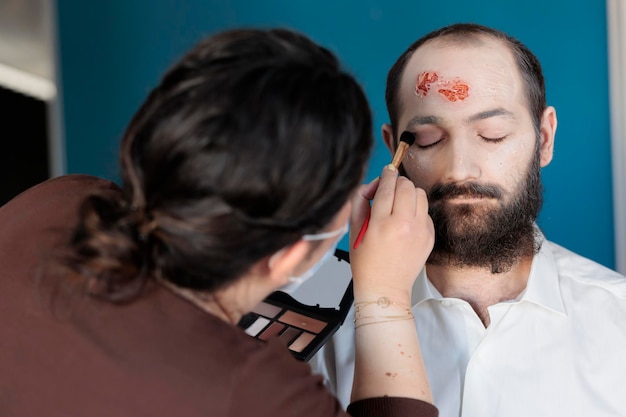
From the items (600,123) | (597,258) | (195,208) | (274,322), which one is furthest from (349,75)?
(597,258)

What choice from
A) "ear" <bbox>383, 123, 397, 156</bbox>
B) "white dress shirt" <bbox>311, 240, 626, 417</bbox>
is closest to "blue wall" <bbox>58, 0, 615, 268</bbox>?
"ear" <bbox>383, 123, 397, 156</bbox>

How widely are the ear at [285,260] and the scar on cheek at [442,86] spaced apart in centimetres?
51

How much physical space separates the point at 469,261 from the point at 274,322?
358 mm

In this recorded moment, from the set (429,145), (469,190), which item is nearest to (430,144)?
(429,145)

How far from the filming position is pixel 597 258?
5.86ft

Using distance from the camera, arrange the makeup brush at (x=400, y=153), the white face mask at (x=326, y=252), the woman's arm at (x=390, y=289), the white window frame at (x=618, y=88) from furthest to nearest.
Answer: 1. the white window frame at (x=618, y=88)
2. the makeup brush at (x=400, y=153)
3. the woman's arm at (x=390, y=289)
4. the white face mask at (x=326, y=252)

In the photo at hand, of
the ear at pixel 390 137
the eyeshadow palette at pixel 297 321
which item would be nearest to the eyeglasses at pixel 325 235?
the eyeshadow palette at pixel 297 321

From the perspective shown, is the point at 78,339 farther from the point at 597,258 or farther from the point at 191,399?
the point at 597,258

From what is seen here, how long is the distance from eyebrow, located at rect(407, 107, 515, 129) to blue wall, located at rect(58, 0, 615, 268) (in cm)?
60

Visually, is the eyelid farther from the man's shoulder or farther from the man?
the man's shoulder

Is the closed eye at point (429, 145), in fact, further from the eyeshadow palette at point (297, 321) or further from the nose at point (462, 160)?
the eyeshadow palette at point (297, 321)

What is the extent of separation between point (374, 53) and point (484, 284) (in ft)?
2.65

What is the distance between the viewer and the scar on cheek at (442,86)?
119 cm

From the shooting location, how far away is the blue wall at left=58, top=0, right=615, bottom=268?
1.71 m
